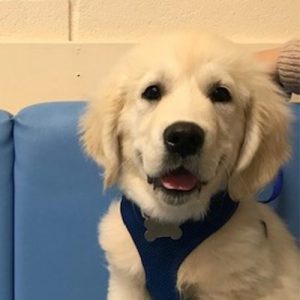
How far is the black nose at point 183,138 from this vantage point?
1.01m

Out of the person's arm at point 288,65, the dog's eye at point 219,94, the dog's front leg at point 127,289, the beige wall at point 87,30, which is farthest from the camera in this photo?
the beige wall at point 87,30

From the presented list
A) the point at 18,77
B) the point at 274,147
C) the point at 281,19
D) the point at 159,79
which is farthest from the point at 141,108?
the point at 281,19

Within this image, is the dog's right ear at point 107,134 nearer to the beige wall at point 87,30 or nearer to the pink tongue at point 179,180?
the pink tongue at point 179,180

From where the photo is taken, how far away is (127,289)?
1.23m

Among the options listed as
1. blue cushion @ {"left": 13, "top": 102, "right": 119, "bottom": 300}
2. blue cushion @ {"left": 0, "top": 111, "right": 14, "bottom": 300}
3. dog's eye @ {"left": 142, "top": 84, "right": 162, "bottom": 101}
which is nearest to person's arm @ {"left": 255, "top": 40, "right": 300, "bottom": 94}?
dog's eye @ {"left": 142, "top": 84, "right": 162, "bottom": 101}

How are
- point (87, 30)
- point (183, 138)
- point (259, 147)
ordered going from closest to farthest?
1. point (183, 138)
2. point (259, 147)
3. point (87, 30)

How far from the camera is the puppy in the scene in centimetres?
109

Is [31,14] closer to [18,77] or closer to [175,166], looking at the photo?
[18,77]

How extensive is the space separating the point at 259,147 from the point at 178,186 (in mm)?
154

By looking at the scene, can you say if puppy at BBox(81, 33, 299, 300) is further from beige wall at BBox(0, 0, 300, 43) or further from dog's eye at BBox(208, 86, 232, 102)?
beige wall at BBox(0, 0, 300, 43)

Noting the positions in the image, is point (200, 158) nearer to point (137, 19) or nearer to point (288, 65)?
point (288, 65)

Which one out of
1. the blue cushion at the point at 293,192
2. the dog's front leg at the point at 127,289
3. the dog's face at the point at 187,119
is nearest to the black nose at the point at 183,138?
the dog's face at the point at 187,119

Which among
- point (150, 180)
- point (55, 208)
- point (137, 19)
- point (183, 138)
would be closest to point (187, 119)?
point (183, 138)

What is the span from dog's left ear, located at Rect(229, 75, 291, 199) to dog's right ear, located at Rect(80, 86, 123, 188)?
0.21m
